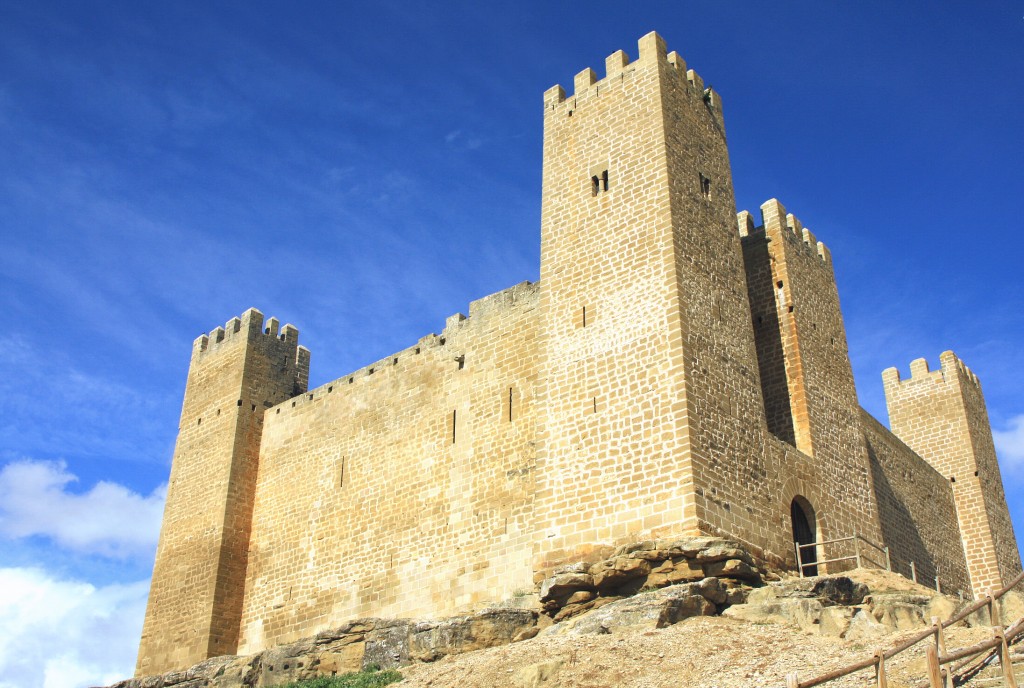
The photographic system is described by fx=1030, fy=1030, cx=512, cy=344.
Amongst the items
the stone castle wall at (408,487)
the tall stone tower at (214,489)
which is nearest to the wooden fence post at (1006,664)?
the stone castle wall at (408,487)

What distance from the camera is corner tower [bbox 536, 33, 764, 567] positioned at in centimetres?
1452

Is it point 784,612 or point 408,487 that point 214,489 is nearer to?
point 408,487

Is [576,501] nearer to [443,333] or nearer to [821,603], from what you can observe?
[821,603]

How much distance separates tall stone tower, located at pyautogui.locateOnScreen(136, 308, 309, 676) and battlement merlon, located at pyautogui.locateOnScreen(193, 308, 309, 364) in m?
0.03

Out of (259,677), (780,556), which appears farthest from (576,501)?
(259,677)

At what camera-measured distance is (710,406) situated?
591 inches

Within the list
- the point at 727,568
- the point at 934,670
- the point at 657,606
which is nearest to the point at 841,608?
the point at 727,568

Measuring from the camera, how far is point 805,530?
16.7 metres

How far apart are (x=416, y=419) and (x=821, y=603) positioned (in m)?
9.29

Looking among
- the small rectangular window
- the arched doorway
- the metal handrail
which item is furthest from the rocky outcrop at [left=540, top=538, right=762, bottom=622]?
the small rectangular window

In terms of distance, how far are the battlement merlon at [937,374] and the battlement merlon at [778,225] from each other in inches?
263

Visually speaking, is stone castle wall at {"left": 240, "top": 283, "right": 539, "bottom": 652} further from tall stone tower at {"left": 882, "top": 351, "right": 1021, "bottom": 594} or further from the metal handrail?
tall stone tower at {"left": 882, "top": 351, "right": 1021, "bottom": 594}

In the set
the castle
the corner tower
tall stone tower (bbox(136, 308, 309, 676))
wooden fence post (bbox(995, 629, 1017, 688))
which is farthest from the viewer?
tall stone tower (bbox(136, 308, 309, 676))

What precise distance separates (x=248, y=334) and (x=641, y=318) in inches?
461
